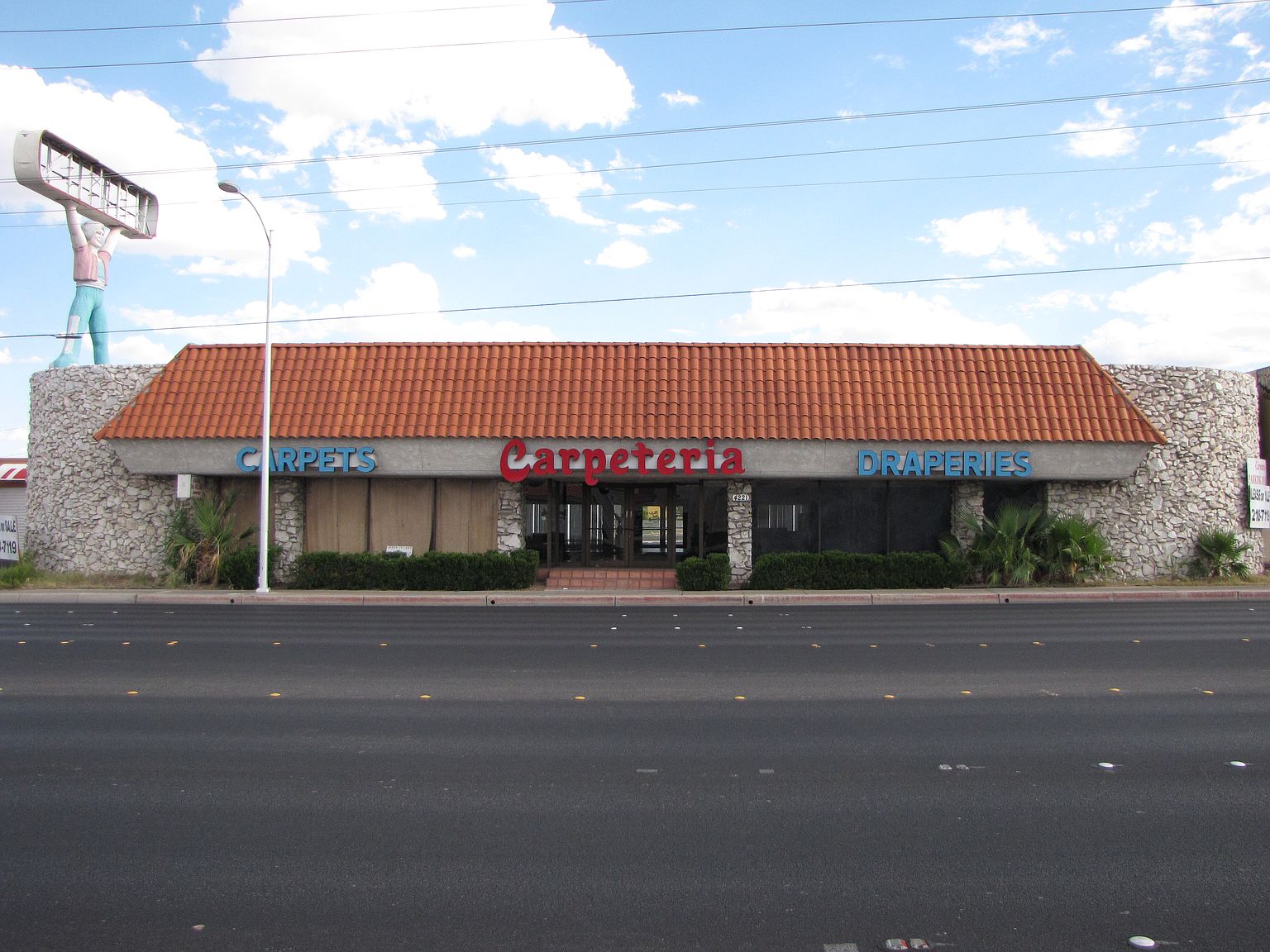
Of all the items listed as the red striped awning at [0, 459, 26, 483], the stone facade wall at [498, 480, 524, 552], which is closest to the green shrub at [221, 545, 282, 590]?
the stone facade wall at [498, 480, 524, 552]

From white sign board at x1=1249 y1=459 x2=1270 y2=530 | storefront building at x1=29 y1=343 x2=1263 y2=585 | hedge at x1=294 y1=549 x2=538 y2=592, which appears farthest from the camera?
white sign board at x1=1249 y1=459 x2=1270 y2=530

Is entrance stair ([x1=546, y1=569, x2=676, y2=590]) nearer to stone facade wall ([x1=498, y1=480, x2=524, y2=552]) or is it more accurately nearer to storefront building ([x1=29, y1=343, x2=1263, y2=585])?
storefront building ([x1=29, y1=343, x2=1263, y2=585])

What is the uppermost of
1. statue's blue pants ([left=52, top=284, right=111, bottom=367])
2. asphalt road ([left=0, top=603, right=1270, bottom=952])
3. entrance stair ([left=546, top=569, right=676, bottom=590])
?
statue's blue pants ([left=52, top=284, right=111, bottom=367])

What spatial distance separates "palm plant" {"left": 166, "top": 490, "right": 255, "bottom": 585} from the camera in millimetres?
22750

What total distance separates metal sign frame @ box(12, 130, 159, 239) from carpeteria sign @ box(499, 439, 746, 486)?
1427 centimetres

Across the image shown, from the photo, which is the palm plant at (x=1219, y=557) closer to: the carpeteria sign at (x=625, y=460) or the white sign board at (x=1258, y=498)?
the white sign board at (x=1258, y=498)

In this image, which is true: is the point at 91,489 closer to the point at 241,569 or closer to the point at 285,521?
the point at 241,569

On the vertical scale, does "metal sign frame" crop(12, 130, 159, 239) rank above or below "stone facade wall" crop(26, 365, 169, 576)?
above

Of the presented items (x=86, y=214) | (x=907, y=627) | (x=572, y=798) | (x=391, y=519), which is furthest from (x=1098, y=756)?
(x=86, y=214)

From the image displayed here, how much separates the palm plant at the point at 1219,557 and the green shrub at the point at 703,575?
11.7 meters

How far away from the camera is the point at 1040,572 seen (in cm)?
2323

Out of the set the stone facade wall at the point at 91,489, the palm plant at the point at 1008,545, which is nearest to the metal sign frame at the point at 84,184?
the stone facade wall at the point at 91,489

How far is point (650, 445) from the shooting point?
22531mm

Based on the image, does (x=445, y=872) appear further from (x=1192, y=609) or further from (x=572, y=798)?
(x=1192, y=609)
